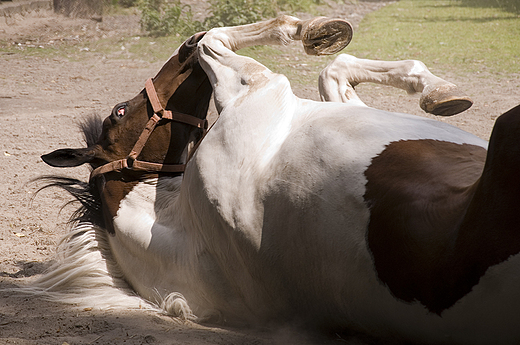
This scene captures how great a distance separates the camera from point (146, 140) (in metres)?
2.53

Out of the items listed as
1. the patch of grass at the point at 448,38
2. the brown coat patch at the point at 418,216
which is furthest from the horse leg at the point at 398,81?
the patch of grass at the point at 448,38

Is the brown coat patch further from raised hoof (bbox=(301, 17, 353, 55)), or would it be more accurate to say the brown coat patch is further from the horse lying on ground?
raised hoof (bbox=(301, 17, 353, 55))

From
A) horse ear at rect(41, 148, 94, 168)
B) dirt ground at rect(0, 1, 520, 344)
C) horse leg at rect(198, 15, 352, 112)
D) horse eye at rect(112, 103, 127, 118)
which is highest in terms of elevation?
horse leg at rect(198, 15, 352, 112)

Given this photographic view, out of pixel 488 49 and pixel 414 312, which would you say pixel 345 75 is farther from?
pixel 488 49

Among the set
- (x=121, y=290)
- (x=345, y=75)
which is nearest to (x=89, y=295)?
(x=121, y=290)

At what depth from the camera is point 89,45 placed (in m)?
8.50

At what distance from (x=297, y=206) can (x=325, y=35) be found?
1.14 m

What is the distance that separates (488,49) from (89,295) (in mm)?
8519

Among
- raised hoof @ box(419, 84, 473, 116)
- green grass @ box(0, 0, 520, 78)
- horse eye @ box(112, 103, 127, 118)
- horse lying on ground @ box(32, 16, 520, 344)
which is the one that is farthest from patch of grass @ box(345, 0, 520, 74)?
horse eye @ box(112, 103, 127, 118)

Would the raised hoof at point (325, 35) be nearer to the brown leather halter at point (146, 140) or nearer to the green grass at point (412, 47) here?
the brown leather halter at point (146, 140)

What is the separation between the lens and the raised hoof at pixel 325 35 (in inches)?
100

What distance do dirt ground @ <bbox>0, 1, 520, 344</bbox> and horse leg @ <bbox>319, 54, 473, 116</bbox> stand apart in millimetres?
1253

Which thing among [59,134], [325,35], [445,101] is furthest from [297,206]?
[59,134]

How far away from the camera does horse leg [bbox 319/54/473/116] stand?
7.90 ft
